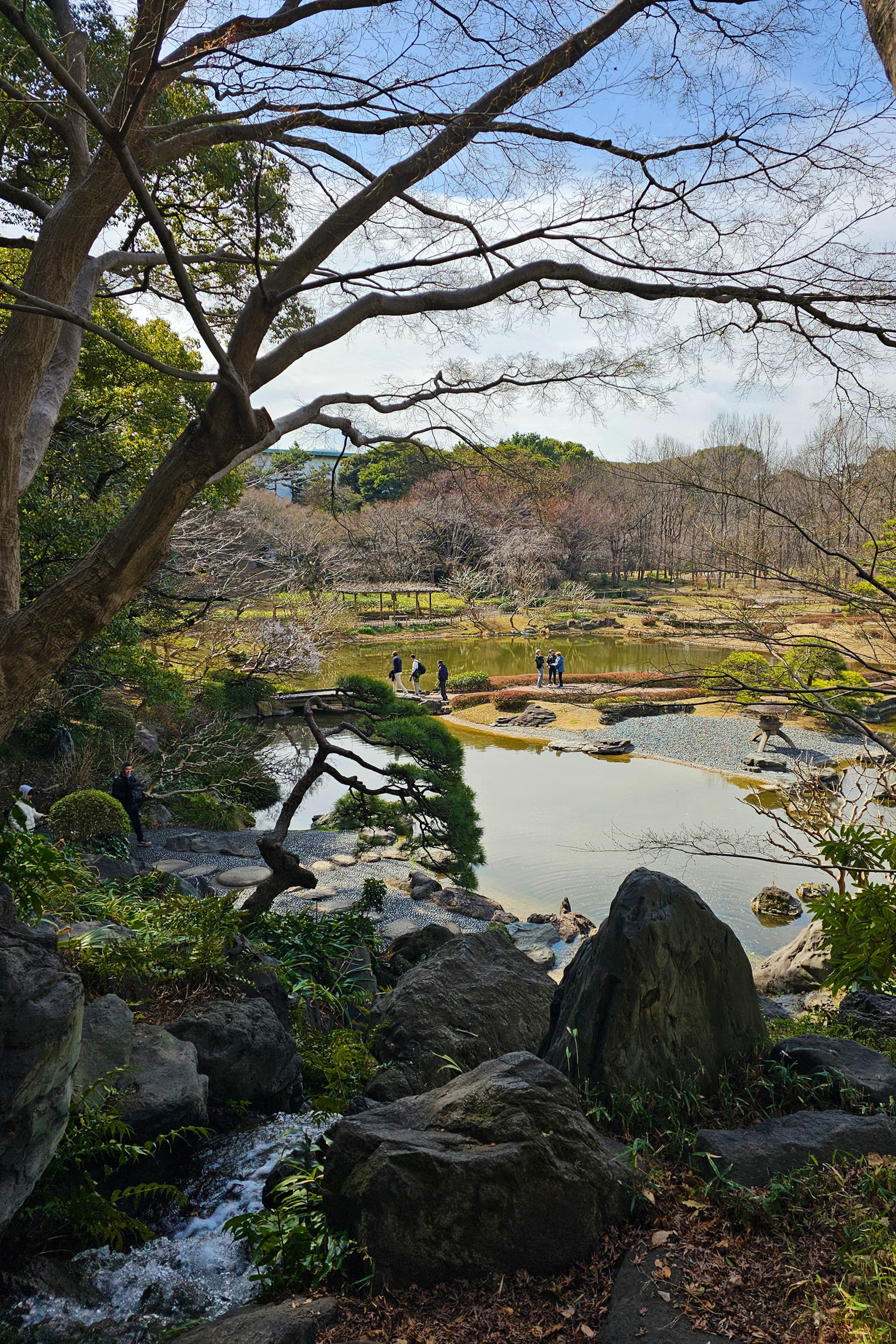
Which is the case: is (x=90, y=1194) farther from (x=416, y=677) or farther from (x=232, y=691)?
(x=416, y=677)

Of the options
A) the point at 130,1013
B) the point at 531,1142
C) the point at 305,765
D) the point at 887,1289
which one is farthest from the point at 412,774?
the point at 305,765

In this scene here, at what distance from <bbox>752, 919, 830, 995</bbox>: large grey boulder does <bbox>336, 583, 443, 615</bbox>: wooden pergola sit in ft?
79.7

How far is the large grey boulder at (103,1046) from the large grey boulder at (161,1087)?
62mm

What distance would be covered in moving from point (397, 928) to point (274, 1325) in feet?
19.7

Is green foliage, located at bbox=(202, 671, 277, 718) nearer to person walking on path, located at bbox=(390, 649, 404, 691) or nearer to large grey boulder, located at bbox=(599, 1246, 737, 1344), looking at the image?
person walking on path, located at bbox=(390, 649, 404, 691)

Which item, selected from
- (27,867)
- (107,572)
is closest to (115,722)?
(107,572)

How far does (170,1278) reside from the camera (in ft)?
9.57

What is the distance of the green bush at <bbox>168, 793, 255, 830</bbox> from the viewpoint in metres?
11.6

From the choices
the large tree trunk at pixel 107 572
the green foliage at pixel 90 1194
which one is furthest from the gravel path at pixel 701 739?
the green foliage at pixel 90 1194

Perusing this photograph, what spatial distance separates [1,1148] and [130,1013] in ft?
3.89

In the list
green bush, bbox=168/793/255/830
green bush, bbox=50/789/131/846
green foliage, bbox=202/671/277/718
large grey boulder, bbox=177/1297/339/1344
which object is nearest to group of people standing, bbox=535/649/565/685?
green foliage, bbox=202/671/277/718

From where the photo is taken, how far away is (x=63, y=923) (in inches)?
184

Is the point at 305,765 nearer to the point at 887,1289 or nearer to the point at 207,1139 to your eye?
the point at 207,1139

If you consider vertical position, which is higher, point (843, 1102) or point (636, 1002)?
point (636, 1002)
